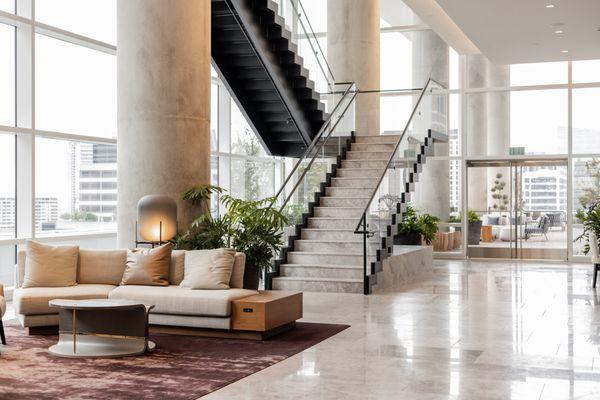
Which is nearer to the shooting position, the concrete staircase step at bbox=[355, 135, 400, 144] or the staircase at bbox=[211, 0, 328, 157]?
the staircase at bbox=[211, 0, 328, 157]

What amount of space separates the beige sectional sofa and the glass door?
461 inches

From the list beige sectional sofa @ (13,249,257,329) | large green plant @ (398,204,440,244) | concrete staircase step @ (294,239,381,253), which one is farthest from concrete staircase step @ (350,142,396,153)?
beige sectional sofa @ (13,249,257,329)

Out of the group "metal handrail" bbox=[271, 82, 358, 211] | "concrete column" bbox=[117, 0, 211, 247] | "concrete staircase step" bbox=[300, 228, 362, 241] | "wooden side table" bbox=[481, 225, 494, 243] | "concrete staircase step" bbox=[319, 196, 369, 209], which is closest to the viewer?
"concrete column" bbox=[117, 0, 211, 247]

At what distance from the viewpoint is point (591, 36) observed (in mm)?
13852

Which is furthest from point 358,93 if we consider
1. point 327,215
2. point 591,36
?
point 591,36

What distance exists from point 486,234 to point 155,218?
11175mm

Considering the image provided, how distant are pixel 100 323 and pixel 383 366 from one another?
2729 mm

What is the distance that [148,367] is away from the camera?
6.93m

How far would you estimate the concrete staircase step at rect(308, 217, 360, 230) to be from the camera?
46.2ft

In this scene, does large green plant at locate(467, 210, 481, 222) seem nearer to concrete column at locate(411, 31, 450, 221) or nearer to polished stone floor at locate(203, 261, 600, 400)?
concrete column at locate(411, 31, 450, 221)

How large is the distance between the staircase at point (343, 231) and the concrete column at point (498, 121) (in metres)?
2.97

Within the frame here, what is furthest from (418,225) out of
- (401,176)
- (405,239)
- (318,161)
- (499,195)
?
(499,195)

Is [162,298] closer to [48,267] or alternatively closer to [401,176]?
[48,267]

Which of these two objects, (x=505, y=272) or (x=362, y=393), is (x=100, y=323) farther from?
(x=505, y=272)
